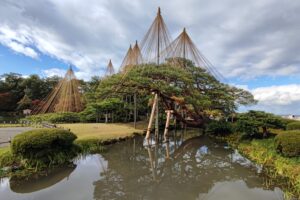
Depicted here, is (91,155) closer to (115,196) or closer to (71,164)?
(71,164)

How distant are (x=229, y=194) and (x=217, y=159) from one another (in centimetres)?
393

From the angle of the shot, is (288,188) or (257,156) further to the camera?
(257,156)

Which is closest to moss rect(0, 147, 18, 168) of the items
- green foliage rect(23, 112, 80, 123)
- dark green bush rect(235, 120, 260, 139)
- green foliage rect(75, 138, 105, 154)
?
green foliage rect(75, 138, 105, 154)

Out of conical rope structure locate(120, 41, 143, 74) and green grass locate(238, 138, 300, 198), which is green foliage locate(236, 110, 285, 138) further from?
conical rope structure locate(120, 41, 143, 74)

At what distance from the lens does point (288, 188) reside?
18.8 feet

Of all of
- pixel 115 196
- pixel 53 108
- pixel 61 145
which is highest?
pixel 53 108

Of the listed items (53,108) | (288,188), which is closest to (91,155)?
(288,188)

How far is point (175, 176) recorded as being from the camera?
6.84 m

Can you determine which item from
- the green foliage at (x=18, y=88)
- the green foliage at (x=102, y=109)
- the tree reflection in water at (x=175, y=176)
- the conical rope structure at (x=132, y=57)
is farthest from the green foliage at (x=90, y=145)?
the green foliage at (x=18, y=88)

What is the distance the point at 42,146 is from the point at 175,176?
4.89 metres

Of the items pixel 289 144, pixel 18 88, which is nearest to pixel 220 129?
pixel 289 144

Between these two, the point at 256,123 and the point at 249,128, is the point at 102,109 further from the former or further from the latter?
the point at 256,123

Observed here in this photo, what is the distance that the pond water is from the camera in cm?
523

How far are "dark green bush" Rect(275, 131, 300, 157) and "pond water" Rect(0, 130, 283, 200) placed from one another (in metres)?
1.36
